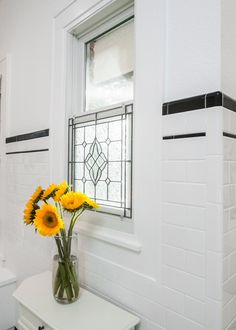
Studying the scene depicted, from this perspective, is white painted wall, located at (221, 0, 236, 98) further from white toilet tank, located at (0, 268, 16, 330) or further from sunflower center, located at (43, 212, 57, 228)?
white toilet tank, located at (0, 268, 16, 330)

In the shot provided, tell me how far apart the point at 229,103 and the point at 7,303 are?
1996mm

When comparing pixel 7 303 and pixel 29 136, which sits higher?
pixel 29 136

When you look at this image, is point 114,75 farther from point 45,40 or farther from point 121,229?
point 121,229

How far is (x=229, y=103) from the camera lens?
2.85 ft

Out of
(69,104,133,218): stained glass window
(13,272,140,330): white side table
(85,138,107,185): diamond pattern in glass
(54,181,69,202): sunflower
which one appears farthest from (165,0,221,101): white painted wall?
(13,272,140,330): white side table

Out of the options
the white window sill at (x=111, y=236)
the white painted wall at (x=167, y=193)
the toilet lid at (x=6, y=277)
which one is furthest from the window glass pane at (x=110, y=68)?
the toilet lid at (x=6, y=277)

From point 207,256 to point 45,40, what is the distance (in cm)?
159

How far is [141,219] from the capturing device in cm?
107

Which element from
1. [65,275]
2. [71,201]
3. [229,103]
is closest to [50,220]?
[71,201]

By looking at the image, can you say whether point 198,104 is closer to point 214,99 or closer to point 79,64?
point 214,99

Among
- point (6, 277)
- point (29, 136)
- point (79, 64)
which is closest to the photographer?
point (79, 64)

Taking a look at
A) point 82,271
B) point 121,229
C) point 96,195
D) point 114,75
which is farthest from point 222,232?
point 114,75

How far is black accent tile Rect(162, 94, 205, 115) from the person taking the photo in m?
0.87

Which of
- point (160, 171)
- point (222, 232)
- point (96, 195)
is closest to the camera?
point (222, 232)
